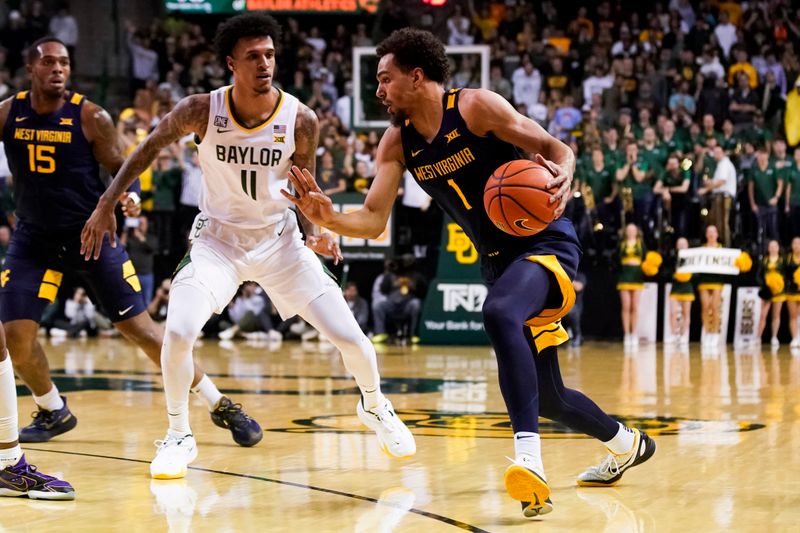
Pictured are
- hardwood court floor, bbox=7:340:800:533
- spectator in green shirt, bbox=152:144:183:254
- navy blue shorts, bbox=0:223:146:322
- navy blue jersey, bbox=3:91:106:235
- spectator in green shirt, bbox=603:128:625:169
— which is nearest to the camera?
hardwood court floor, bbox=7:340:800:533

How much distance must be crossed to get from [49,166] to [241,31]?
1775mm

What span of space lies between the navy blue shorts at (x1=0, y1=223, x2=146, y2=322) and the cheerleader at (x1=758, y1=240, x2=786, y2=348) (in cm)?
1144

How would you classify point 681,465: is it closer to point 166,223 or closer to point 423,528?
point 423,528

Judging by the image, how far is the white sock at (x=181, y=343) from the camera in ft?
19.4

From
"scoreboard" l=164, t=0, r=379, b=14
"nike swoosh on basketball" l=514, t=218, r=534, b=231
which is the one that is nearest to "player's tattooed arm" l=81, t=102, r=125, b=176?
"nike swoosh on basketball" l=514, t=218, r=534, b=231

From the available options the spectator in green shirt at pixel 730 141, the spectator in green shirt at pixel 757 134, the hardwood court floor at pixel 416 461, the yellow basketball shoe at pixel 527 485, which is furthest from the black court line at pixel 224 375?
the spectator in green shirt at pixel 757 134

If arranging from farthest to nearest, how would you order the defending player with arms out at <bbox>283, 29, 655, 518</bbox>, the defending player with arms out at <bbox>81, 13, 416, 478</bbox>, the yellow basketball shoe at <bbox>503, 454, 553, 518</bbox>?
1. the defending player with arms out at <bbox>81, 13, 416, 478</bbox>
2. the defending player with arms out at <bbox>283, 29, 655, 518</bbox>
3. the yellow basketball shoe at <bbox>503, 454, 553, 518</bbox>

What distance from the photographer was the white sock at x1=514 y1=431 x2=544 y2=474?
4.78 m

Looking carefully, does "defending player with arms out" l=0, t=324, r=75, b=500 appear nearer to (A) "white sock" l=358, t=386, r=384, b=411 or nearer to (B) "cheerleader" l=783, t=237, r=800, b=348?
(A) "white sock" l=358, t=386, r=384, b=411

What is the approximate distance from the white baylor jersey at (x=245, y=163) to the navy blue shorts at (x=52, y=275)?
3.10 feet

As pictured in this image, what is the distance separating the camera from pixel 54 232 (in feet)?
23.5

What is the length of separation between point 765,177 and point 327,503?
1344 cm

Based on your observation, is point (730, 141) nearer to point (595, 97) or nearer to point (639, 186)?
point (639, 186)

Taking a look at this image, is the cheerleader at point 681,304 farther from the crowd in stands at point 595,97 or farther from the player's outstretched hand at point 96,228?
the player's outstretched hand at point 96,228
